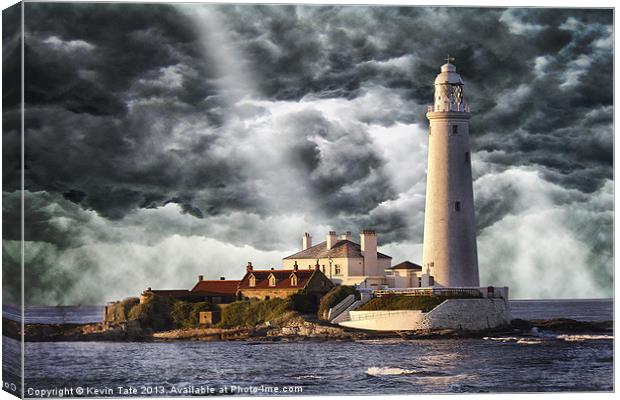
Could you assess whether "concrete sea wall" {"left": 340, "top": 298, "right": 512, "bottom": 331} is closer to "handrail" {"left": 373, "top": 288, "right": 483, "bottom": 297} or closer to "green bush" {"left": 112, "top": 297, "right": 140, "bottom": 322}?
"handrail" {"left": 373, "top": 288, "right": 483, "bottom": 297}

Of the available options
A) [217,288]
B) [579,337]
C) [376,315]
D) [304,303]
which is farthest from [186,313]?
[579,337]

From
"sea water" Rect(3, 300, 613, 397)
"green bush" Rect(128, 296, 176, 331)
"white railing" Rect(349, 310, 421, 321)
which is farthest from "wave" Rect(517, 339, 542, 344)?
"green bush" Rect(128, 296, 176, 331)

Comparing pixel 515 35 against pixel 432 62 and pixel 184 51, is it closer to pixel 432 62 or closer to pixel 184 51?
pixel 432 62

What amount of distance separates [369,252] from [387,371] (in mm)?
8209

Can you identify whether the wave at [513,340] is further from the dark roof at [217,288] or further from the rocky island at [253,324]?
the dark roof at [217,288]

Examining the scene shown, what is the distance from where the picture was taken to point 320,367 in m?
36.7

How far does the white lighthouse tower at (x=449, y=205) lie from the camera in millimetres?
42594

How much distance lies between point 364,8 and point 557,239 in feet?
24.1

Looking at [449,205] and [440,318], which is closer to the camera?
[440,318]

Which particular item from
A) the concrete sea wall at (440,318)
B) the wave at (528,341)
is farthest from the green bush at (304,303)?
the wave at (528,341)

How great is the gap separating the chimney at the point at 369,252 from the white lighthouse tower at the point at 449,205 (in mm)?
1460

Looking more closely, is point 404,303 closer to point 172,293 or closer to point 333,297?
point 333,297

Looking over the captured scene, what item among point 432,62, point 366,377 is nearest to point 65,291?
point 366,377

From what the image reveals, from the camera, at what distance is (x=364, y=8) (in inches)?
1457
